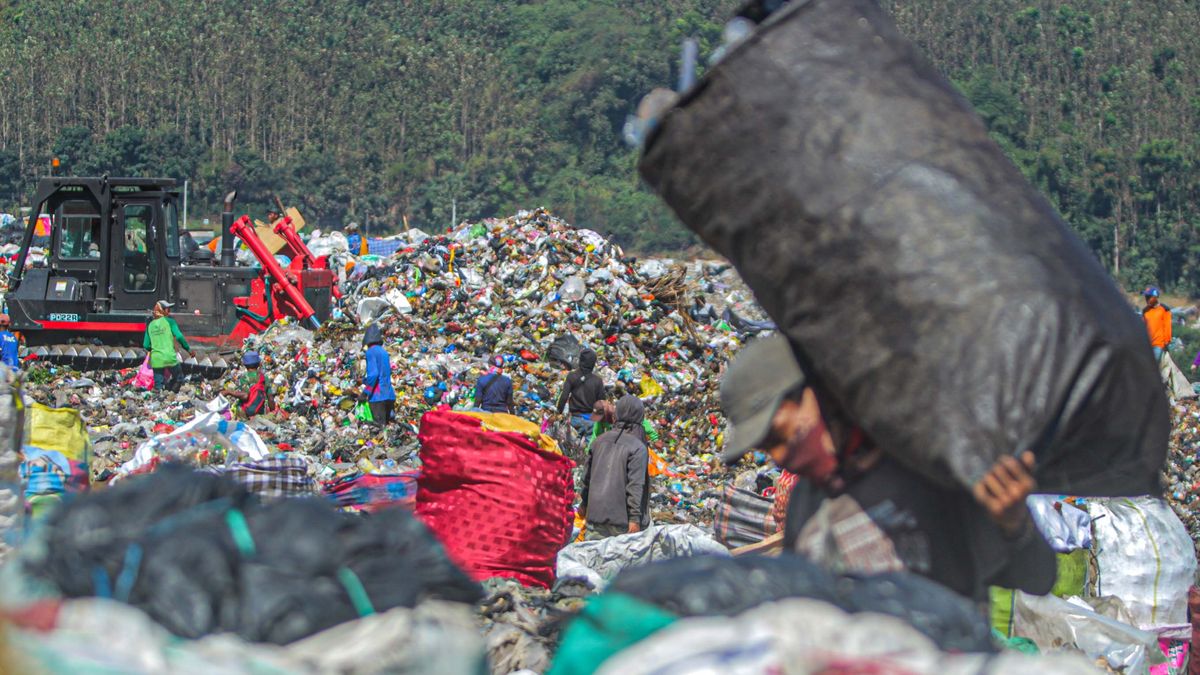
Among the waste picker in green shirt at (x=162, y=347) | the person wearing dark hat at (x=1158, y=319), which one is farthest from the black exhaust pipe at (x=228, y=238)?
the person wearing dark hat at (x=1158, y=319)

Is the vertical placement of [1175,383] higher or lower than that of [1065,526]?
lower

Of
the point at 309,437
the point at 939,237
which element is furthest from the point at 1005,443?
the point at 309,437

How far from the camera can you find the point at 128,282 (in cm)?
1514

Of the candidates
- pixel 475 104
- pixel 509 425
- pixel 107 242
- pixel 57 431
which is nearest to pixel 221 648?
pixel 57 431

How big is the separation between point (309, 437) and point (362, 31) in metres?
54.7

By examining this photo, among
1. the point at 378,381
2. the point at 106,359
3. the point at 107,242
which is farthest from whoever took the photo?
the point at 107,242

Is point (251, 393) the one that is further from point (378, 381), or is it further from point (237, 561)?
point (237, 561)

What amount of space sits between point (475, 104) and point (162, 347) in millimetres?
47138

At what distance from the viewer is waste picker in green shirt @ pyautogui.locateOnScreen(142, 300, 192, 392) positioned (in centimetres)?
1323

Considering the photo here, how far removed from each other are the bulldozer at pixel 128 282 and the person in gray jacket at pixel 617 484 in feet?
25.7

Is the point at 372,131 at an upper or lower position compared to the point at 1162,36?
lower

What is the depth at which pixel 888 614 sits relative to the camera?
1825mm

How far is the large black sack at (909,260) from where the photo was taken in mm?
2377

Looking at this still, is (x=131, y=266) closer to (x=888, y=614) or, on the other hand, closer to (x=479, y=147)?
(x=888, y=614)
